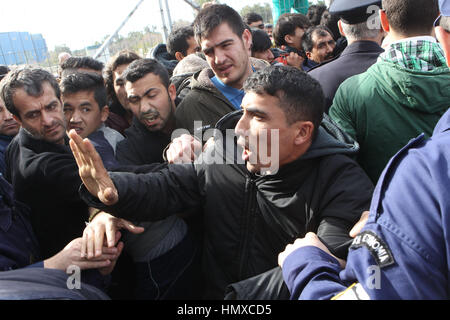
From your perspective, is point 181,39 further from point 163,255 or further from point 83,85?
point 163,255

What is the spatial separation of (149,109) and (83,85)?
1.87 ft

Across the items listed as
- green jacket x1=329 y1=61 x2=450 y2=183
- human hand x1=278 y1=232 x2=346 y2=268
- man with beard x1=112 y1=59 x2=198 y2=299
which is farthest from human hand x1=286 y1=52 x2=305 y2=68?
human hand x1=278 y1=232 x2=346 y2=268

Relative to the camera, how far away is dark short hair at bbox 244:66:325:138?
1596 millimetres

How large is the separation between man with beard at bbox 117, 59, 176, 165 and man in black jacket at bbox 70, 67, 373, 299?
0.71 metres

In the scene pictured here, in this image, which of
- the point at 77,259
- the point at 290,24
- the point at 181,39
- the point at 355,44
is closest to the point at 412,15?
the point at 355,44

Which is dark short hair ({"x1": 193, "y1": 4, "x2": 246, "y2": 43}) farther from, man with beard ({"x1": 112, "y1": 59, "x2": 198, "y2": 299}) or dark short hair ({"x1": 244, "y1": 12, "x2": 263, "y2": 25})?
dark short hair ({"x1": 244, "y1": 12, "x2": 263, "y2": 25})

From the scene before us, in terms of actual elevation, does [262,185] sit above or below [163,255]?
above

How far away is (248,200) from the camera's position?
1.63m

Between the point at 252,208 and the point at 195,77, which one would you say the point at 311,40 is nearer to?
the point at 195,77

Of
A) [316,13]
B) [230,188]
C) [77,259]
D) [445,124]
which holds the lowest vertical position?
[77,259]

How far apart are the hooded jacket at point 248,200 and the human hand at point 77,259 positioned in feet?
0.65

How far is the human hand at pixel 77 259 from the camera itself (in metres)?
1.49
